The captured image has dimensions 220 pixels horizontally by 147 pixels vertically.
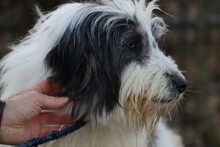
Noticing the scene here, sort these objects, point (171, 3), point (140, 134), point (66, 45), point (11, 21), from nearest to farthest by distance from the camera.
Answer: point (66, 45), point (140, 134), point (11, 21), point (171, 3)

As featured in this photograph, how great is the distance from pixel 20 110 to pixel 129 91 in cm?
67

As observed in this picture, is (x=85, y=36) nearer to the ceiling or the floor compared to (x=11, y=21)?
nearer to the ceiling

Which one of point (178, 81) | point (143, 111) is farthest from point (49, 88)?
point (178, 81)

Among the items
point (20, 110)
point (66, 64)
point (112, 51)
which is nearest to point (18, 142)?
point (20, 110)

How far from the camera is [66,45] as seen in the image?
380 cm

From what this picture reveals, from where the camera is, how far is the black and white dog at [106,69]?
3.78 meters

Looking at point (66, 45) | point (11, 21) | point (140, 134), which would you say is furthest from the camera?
point (11, 21)

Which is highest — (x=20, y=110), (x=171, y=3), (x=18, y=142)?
(x=20, y=110)

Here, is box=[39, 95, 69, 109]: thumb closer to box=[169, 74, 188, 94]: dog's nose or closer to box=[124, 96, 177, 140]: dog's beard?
box=[124, 96, 177, 140]: dog's beard

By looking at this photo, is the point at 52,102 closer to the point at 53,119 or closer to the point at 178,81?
the point at 53,119

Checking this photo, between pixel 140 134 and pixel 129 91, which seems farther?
pixel 140 134

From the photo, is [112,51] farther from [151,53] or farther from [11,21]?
[11,21]

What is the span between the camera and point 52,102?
3664 millimetres

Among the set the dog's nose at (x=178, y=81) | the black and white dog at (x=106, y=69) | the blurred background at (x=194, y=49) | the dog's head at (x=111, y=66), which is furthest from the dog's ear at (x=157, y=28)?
the blurred background at (x=194, y=49)
